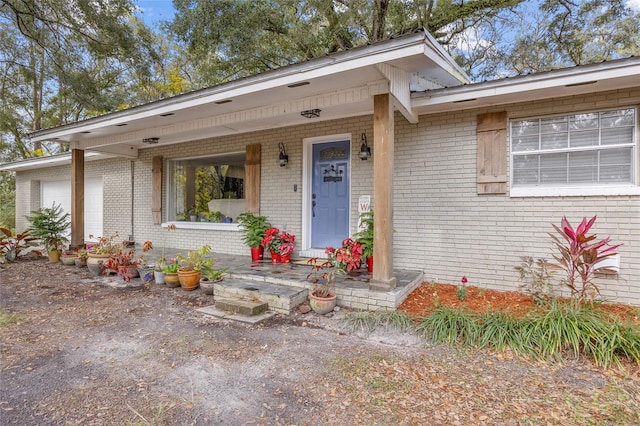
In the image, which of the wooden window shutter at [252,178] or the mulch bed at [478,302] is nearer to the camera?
the mulch bed at [478,302]

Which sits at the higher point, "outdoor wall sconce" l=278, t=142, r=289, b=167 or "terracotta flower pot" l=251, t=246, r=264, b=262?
"outdoor wall sconce" l=278, t=142, r=289, b=167

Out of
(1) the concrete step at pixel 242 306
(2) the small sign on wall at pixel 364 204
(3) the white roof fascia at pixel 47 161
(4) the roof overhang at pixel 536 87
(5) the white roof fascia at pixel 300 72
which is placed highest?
(5) the white roof fascia at pixel 300 72

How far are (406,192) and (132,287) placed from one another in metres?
4.49

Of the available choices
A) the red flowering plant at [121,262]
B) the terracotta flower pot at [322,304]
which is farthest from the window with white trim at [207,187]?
the terracotta flower pot at [322,304]

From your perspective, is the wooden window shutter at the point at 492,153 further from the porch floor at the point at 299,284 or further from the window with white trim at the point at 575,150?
the porch floor at the point at 299,284

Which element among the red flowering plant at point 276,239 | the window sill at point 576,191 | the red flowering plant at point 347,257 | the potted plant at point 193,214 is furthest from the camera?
the potted plant at point 193,214

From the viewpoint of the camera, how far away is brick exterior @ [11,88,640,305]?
401 cm

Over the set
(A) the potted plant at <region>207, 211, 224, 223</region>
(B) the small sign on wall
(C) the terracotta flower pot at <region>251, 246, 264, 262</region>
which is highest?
(B) the small sign on wall

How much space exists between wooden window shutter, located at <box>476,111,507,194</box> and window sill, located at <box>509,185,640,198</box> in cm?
24

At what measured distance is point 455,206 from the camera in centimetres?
486

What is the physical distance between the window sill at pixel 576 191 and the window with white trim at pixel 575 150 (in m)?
0.06

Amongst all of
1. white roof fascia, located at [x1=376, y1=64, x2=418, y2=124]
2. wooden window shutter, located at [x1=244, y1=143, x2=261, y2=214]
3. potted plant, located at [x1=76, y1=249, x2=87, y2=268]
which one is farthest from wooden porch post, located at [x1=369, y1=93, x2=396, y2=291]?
potted plant, located at [x1=76, y1=249, x2=87, y2=268]

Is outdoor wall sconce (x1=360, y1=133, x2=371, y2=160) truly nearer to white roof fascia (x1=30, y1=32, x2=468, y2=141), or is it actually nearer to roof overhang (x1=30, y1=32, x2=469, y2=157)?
roof overhang (x1=30, y1=32, x2=469, y2=157)

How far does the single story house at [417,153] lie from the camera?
12.8 feet
